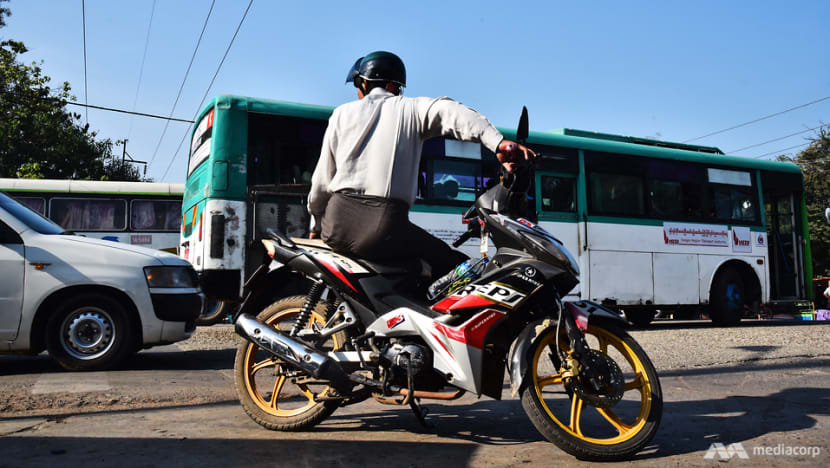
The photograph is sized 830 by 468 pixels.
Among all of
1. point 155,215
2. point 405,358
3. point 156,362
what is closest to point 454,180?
point 156,362

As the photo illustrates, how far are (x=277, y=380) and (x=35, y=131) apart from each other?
89.2 feet

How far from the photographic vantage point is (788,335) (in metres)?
8.62

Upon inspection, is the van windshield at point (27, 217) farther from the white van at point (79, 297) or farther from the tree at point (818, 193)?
the tree at point (818, 193)

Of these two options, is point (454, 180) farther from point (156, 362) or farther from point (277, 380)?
point (277, 380)

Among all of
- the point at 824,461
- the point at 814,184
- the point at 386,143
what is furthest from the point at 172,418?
the point at 814,184

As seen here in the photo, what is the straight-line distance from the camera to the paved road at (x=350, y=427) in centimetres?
282

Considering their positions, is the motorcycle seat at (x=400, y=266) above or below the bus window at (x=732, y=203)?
below

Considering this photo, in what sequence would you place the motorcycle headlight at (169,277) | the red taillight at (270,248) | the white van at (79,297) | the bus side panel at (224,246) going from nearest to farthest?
the red taillight at (270,248)
the white van at (79,297)
the motorcycle headlight at (169,277)
the bus side panel at (224,246)

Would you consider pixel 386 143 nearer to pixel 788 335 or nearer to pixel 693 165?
pixel 788 335

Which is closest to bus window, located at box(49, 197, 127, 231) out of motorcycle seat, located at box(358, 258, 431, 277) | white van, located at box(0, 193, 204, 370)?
white van, located at box(0, 193, 204, 370)

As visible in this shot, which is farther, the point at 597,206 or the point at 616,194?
the point at 616,194

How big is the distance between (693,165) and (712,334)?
13.7 ft

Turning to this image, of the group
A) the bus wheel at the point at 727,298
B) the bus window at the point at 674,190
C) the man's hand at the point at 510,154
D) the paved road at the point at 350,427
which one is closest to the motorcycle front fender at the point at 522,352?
the paved road at the point at 350,427

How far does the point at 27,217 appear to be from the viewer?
596 centimetres
